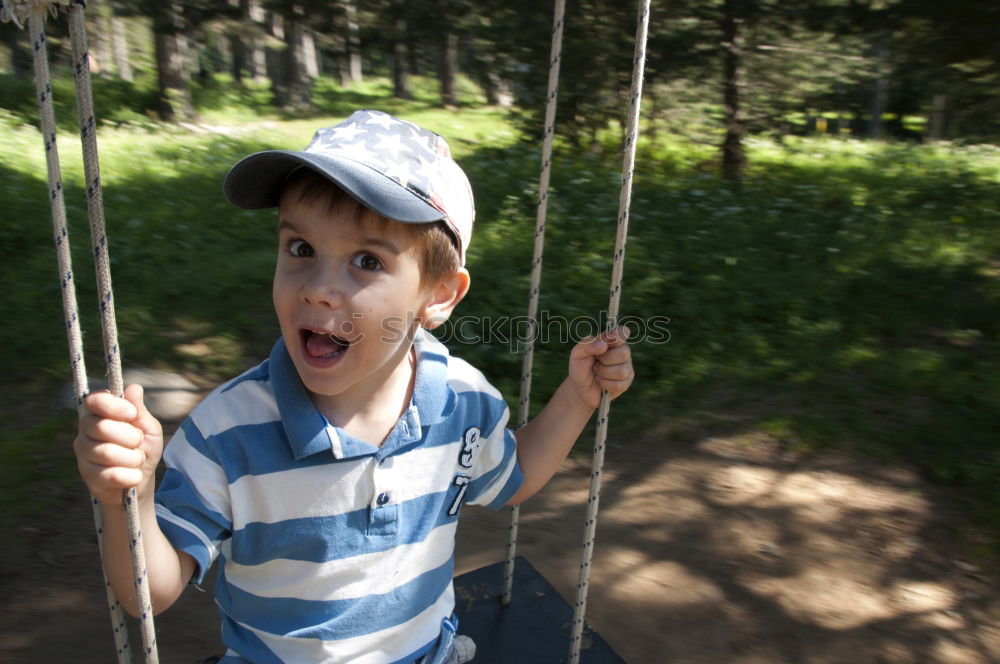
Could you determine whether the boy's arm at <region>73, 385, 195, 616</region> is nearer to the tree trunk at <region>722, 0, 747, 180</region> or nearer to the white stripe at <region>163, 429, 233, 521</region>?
the white stripe at <region>163, 429, 233, 521</region>

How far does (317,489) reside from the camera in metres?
1.33

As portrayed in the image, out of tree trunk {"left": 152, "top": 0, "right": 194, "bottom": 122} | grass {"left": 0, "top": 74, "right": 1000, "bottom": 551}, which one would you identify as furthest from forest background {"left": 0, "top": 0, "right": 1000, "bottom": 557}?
tree trunk {"left": 152, "top": 0, "right": 194, "bottom": 122}

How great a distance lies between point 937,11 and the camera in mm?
4570

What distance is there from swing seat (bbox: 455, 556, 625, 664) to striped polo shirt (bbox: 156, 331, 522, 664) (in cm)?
33

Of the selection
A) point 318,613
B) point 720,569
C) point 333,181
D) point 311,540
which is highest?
point 333,181

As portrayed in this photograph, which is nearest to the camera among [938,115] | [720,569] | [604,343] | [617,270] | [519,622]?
[617,270]

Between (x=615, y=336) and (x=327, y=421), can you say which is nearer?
(x=327, y=421)

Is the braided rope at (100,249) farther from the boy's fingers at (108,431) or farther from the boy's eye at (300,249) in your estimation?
the boy's eye at (300,249)

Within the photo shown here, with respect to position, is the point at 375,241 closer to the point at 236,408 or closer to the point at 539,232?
the point at 236,408

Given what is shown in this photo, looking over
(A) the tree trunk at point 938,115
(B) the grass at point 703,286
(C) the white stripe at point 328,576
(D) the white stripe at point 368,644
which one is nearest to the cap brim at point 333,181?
(C) the white stripe at point 328,576

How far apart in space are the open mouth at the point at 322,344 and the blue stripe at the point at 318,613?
1.36ft

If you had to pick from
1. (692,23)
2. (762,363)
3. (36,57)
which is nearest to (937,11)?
(692,23)

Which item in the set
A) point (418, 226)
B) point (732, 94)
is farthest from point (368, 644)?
point (732, 94)

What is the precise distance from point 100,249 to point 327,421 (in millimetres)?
486
